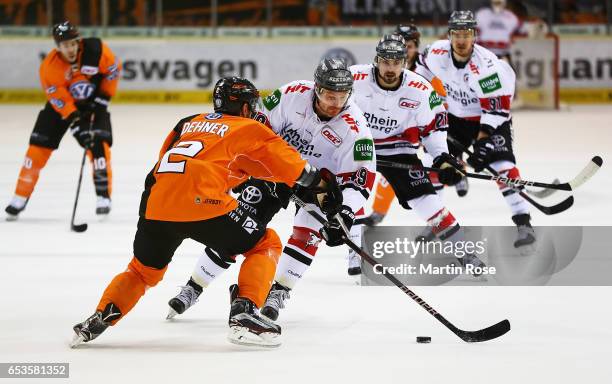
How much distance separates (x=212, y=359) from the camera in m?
4.09

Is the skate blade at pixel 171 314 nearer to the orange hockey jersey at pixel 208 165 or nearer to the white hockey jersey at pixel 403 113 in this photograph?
the orange hockey jersey at pixel 208 165

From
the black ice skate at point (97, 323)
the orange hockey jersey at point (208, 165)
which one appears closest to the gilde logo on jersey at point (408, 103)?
the orange hockey jersey at point (208, 165)

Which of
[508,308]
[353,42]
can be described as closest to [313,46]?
[353,42]

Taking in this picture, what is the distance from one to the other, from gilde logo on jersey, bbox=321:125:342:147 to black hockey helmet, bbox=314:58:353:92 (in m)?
0.23

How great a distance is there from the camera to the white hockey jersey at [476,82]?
6.52 meters

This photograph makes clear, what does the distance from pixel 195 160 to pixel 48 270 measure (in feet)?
6.36

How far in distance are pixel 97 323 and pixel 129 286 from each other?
17cm

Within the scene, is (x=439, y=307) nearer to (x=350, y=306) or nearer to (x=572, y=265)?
(x=350, y=306)

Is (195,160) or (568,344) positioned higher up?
(195,160)

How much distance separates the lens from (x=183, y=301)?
470cm

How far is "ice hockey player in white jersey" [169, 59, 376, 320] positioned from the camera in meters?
4.69

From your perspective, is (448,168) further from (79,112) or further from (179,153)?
(79,112)

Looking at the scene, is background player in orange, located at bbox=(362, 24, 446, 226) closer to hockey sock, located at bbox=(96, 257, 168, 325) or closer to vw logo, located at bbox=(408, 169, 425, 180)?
vw logo, located at bbox=(408, 169, 425, 180)

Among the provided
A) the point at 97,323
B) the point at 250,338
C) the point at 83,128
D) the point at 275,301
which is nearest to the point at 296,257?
the point at 275,301
